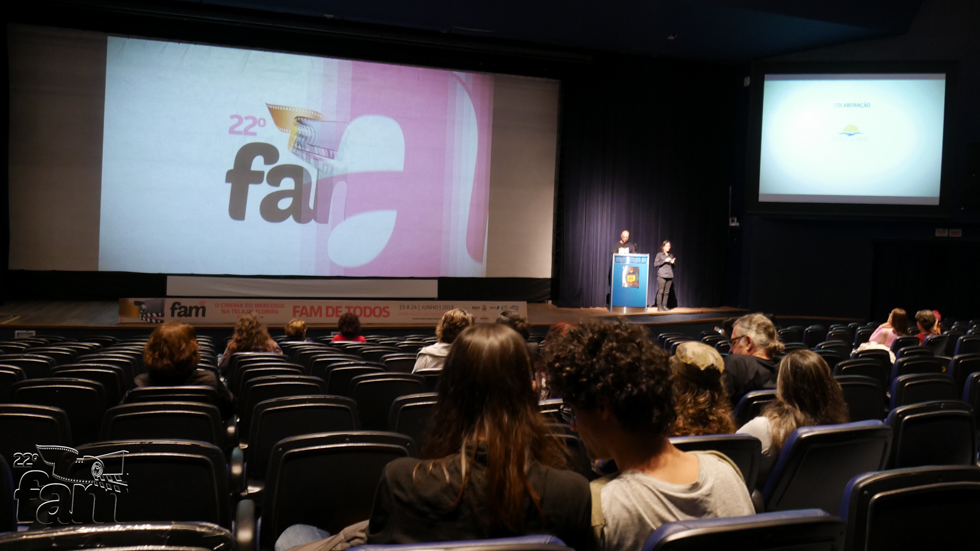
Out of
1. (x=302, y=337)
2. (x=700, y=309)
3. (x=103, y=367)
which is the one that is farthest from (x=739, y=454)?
(x=700, y=309)

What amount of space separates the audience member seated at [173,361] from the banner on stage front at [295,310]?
5446 mm

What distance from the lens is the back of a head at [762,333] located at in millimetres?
3984

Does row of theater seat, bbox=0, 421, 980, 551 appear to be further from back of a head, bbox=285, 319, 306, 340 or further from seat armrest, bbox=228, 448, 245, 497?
back of a head, bbox=285, 319, 306, 340

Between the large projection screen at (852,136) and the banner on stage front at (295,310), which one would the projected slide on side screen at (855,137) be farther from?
the banner on stage front at (295,310)

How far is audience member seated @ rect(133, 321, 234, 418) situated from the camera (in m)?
3.66

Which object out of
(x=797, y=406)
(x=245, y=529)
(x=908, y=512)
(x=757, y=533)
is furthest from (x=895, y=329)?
(x=245, y=529)

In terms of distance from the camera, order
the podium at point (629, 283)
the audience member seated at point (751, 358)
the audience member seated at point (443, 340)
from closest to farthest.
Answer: the audience member seated at point (751, 358)
the audience member seated at point (443, 340)
the podium at point (629, 283)

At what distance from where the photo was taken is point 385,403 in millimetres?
3967

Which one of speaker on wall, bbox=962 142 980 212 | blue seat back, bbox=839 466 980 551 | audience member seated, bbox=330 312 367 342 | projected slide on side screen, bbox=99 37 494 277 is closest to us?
blue seat back, bbox=839 466 980 551

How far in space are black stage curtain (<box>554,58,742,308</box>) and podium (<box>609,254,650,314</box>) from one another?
0.98 m

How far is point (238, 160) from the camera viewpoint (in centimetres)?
1178

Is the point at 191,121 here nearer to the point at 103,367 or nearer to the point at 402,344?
the point at 402,344

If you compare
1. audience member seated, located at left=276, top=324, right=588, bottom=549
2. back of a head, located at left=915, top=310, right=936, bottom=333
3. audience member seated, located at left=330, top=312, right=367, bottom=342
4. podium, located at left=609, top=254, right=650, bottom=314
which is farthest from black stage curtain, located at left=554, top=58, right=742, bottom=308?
audience member seated, located at left=276, top=324, right=588, bottom=549

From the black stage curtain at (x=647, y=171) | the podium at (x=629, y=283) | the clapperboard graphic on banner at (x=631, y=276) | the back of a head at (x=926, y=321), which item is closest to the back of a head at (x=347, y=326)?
the back of a head at (x=926, y=321)
